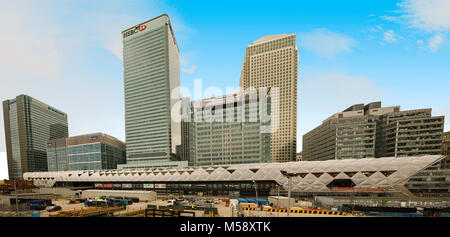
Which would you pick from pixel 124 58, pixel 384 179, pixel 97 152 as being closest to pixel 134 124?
pixel 97 152

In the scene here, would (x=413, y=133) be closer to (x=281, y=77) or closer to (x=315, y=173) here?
(x=315, y=173)

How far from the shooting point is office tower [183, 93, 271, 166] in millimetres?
80750

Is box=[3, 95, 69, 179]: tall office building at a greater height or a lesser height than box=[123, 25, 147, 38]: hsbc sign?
lesser

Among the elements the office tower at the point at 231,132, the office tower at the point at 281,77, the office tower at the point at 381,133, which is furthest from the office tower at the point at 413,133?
the office tower at the point at 231,132

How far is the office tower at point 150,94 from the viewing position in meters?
108

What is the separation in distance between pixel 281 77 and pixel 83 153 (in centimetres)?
15198

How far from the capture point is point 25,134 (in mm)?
144375

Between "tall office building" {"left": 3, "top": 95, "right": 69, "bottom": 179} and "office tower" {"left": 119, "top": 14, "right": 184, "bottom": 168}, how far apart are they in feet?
340

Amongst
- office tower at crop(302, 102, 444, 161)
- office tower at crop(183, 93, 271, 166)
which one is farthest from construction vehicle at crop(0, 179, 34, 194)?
office tower at crop(302, 102, 444, 161)

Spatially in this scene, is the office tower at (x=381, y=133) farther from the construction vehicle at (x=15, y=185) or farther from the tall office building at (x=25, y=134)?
the tall office building at (x=25, y=134)

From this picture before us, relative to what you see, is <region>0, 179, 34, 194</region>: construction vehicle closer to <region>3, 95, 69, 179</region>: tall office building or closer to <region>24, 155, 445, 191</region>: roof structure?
<region>24, 155, 445, 191</region>: roof structure

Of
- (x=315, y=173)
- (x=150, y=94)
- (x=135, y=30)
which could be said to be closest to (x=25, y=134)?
(x=150, y=94)

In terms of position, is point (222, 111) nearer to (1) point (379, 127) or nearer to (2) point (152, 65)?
(2) point (152, 65)
